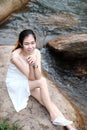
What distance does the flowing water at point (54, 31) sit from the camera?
684 cm

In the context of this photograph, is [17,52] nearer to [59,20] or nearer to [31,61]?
[31,61]

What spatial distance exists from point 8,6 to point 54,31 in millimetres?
1769

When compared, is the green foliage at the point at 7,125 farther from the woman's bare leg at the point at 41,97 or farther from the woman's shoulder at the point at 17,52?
the woman's shoulder at the point at 17,52

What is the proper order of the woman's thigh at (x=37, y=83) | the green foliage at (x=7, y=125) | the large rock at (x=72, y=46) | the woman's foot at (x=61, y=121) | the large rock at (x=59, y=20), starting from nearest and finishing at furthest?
the green foliage at (x=7, y=125), the woman's foot at (x=61, y=121), the woman's thigh at (x=37, y=83), the large rock at (x=72, y=46), the large rock at (x=59, y=20)

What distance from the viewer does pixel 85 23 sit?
9594 millimetres

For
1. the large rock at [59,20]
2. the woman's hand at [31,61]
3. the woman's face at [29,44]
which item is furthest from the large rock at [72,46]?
the woman's hand at [31,61]

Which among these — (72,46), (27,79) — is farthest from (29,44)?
(72,46)

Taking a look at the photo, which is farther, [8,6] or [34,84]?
[8,6]

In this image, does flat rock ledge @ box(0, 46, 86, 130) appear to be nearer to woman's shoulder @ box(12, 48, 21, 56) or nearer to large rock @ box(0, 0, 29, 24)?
woman's shoulder @ box(12, 48, 21, 56)

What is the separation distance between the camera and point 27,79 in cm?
514

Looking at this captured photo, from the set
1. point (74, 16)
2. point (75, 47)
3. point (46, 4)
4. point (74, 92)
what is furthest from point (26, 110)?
point (46, 4)

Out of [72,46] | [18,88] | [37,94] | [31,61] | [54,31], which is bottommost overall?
[54,31]

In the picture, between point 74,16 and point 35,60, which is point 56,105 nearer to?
point 35,60

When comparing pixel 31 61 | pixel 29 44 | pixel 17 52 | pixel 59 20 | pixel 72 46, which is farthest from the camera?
pixel 59 20
